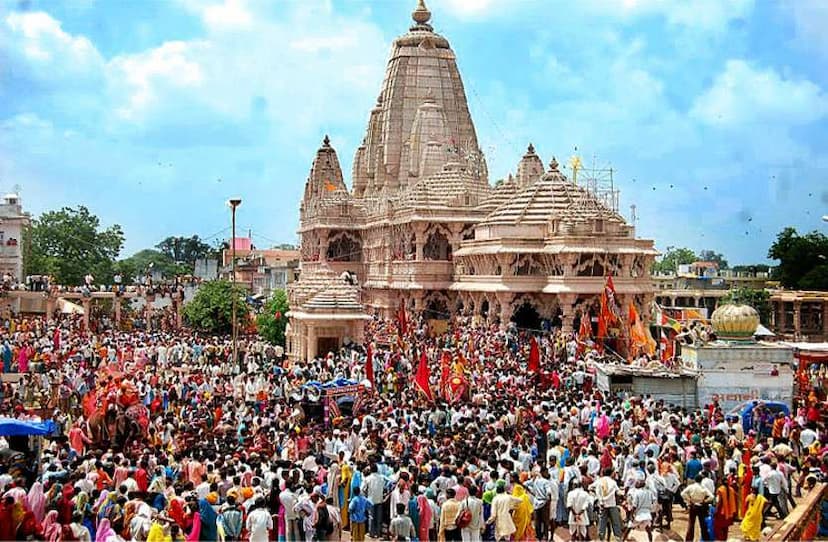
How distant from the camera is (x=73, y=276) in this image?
250 feet

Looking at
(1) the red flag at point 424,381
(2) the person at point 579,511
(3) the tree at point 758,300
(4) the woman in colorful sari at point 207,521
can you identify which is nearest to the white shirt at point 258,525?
(4) the woman in colorful sari at point 207,521

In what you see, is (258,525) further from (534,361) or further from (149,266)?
(149,266)

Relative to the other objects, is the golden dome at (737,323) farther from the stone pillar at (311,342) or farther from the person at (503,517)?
the stone pillar at (311,342)

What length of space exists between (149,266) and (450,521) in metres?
101

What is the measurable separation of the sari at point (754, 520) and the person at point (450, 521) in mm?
3995

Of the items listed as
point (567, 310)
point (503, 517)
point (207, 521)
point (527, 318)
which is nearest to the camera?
point (207, 521)

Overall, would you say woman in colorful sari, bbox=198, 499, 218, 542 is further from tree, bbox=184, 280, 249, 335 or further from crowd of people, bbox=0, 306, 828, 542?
tree, bbox=184, 280, 249, 335

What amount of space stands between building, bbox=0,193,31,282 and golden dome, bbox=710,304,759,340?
54.1 meters

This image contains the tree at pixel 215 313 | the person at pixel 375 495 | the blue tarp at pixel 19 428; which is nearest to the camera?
the person at pixel 375 495

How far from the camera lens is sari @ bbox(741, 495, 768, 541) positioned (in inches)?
519

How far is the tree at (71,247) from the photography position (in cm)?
7362

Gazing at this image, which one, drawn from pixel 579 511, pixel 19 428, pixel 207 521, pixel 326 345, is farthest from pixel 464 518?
pixel 326 345

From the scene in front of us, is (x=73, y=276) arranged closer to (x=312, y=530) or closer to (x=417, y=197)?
(x=417, y=197)

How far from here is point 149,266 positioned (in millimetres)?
108938
